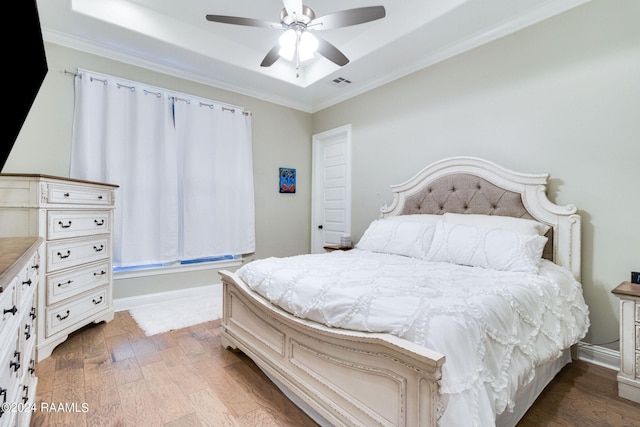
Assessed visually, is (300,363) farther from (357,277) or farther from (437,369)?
(437,369)

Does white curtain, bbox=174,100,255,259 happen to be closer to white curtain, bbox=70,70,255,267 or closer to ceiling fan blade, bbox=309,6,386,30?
white curtain, bbox=70,70,255,267

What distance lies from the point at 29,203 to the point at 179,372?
1.52 m

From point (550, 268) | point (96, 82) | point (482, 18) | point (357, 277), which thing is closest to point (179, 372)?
point (357, 277)

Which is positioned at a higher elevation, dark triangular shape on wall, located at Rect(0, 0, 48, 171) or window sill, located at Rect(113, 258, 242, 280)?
dark triangular shape on wall, located at Rect(0, 0, 48, 171)

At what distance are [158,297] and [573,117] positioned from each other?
419cm

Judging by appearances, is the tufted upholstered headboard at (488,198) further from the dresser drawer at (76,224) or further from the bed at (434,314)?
the dresser drawer at (76,224)

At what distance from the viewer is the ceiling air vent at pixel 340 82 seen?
3.71 meters

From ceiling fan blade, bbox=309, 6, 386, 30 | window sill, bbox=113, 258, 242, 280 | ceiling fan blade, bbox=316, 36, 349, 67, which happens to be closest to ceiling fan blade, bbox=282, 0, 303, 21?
ceiling fan blade, bbox=309, 6, 386, 30

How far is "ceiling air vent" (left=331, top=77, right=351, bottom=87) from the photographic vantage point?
371 centimetres

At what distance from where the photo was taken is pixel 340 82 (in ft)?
12.4

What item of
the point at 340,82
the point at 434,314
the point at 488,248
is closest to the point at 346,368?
the point at 434,314

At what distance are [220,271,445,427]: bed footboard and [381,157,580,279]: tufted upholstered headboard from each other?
6.25 feet

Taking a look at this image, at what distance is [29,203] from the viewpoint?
2.01 meters

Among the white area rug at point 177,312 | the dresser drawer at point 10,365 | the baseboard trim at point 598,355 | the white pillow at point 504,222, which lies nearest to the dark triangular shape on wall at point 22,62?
the dresser drawer at point 10,365
